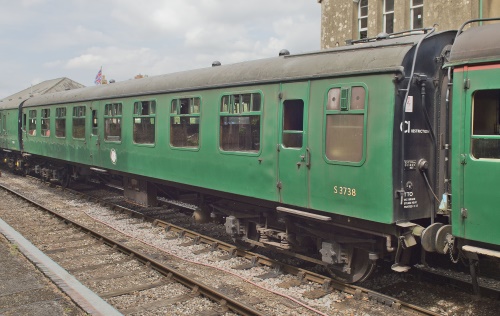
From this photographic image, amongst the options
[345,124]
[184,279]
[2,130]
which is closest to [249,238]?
[184,279]

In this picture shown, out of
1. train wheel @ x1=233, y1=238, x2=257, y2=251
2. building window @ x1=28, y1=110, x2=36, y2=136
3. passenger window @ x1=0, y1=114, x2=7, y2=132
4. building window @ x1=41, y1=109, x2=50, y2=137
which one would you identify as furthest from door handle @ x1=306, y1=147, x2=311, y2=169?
passenger window @ x1=0, y1=114, x2=7, y2=132

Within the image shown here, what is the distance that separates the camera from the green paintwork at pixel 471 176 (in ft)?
15.8

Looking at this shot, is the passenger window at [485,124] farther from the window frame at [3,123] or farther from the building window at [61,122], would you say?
the window frame at [3,123]

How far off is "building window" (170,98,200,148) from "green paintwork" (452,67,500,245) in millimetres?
4682

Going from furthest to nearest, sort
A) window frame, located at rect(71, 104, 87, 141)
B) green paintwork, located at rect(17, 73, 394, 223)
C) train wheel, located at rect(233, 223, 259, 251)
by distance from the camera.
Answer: window frame, located at rect(71, 104, 87, 141) → train wheel, located at rect(233, 223, 259, 251) → green paintwork, located at rect(17, 73, 394, 223)

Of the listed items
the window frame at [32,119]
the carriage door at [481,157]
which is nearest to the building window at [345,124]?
the carriage door at [481,157]

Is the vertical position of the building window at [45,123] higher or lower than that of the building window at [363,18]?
lower

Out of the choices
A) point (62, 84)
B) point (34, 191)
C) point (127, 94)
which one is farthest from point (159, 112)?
point (62, 84)

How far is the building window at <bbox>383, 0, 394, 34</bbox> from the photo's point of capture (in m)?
19.4

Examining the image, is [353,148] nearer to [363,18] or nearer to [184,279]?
[184,279]

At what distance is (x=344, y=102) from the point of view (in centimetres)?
600

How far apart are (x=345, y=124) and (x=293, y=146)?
3.25 ft

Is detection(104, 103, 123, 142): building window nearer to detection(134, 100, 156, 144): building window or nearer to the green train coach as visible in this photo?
detection(134, 100, 156, 144): building window

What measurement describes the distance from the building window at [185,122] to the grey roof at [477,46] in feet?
15.3
